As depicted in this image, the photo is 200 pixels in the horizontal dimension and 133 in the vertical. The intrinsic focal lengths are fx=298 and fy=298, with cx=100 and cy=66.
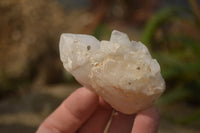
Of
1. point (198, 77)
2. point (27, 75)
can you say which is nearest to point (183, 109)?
point (198, 77)

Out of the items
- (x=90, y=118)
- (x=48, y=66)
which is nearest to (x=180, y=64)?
(x=48, y=66)

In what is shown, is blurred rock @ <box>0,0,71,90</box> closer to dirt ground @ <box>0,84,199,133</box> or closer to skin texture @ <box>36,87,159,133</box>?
dirt ground @ <box>0,84,199,133</box>

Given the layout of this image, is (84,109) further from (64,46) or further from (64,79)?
(64,79)

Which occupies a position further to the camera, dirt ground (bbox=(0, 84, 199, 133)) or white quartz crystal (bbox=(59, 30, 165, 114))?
dirt ground (bbox=(0, 84, 199, 133))

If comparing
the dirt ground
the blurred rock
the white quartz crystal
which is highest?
the white quartz crystal

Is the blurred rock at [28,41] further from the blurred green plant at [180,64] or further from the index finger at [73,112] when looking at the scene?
the index finger at [73,112]

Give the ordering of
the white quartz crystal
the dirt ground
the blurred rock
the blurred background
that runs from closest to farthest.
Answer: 1. the white quartz crystal
2. the dirt ground
3. the blurred background
4. the blurred rock

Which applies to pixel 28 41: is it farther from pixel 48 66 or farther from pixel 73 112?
pixel 73 112

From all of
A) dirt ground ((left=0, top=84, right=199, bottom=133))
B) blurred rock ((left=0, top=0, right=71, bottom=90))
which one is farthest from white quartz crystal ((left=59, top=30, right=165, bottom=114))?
blurred rock ((left=0, top=0, right=71, bottom=90))
